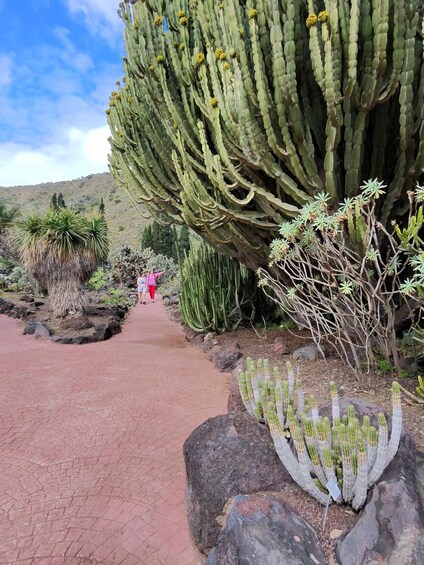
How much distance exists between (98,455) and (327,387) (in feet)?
8.44

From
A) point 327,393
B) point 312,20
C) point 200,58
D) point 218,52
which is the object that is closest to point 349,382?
point 327,393

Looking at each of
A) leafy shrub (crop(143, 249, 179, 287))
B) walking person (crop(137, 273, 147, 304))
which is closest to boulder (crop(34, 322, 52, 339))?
walking person (crop(137, 273, 147, 304))

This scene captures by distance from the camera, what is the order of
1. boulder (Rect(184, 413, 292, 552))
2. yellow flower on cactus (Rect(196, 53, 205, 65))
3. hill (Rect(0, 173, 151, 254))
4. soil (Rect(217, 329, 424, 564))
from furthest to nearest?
1. hill (Rect(0, 173, 151, 254))
2. yellow flower on cactus (Rect(196, 53, 205, 65))
3. boulder (Rect(184, 413, 292, 552))
4. soil (Rect(217, 329, 424, 564))

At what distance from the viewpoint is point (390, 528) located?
191 cm

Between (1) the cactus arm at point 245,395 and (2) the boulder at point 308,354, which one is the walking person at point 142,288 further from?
(1) the cactus arm at point 245,395

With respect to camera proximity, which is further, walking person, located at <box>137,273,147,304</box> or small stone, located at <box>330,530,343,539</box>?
walking person, located at <box>137,273,147,304</box>

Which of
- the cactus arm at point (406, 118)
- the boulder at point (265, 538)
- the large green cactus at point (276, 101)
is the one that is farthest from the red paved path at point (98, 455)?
the cactus arm at point (406, 118)

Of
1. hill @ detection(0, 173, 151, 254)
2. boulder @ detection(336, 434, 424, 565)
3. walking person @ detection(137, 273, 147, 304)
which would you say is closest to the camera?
boulder @ detection(336, 434, 424, 565)

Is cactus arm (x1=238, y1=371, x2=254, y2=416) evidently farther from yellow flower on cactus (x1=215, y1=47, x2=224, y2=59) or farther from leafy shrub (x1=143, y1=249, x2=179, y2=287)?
leafy shrub (x1=143, y1=249, x2=179, y2=287)

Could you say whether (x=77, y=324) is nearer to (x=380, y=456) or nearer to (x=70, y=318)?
(x=70, y=318)

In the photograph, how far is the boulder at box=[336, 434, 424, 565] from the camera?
71.7 inches

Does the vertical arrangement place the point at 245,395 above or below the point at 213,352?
above

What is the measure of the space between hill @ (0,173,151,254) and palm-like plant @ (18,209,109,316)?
879 inches

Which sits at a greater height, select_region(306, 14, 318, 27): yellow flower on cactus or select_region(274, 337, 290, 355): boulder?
select_region(306, 14, 318, 27): yellow flower on cactus
